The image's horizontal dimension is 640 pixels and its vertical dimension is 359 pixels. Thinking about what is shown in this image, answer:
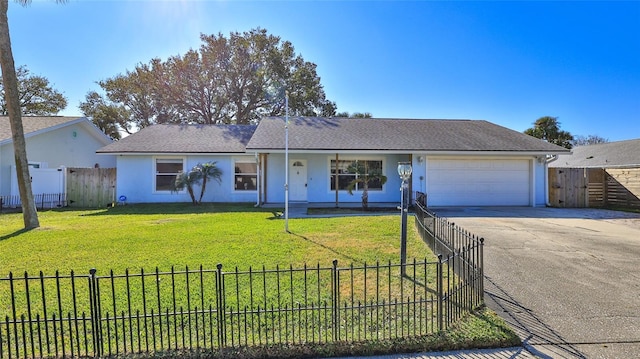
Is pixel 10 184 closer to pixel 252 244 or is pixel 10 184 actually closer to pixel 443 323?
pixel 252 244

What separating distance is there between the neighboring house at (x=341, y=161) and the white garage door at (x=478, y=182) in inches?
1.8

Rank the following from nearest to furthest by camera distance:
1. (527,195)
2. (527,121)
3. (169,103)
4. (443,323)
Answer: (443,323) → (527,195) → (169,103) → (527,121)

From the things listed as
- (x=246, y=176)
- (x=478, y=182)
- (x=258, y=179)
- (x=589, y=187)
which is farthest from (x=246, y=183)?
(x=589, y=187)

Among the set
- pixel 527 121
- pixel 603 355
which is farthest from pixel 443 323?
pixel 527 121

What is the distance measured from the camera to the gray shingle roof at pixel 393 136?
1423 centimetres

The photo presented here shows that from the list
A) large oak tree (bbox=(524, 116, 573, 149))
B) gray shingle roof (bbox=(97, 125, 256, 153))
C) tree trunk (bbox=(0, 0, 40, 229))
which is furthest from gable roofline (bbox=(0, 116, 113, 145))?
large oak tree (bbox=(524, 116, 573, 149))

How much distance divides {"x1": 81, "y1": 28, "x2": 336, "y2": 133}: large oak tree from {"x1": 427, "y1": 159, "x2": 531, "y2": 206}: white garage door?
18799 millimetres

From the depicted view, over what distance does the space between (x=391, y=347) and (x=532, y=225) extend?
8743 mm

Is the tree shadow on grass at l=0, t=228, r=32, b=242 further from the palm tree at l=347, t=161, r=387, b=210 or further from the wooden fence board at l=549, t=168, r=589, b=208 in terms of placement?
the wooden fence board at l=549, t=168, r=589, b=208

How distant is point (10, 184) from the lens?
48.4 ft

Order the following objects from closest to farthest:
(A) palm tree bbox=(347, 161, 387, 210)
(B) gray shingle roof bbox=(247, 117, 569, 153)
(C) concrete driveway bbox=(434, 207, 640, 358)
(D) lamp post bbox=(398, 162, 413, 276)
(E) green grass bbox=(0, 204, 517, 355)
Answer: (C) concrete driveway bbox=(434, 207, 640, 358), (E) green grass bbox=(0, 204, 517, 355), (D) lamp post bbox=(398, 162, 413, 276), (A) palm tree bbox=(347, 161, 387, 210), (B) gray shingle roof bbox=(247, 117, 569, 153)

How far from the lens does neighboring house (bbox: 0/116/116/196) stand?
1473 centimetres

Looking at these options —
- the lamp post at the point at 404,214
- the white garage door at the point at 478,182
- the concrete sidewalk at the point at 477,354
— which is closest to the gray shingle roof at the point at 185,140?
the white garage door at the point at 478,182

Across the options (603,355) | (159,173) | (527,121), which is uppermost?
(527,121)
